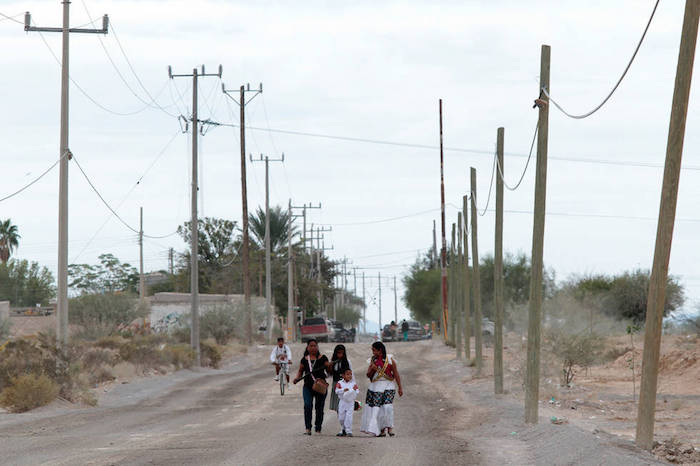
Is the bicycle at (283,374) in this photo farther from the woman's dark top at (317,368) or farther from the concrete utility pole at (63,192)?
the woman's dark top at (317,368)

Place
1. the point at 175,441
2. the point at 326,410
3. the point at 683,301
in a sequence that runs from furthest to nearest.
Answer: the point at 683,301 < the point at 326,410 < the point at 175,441

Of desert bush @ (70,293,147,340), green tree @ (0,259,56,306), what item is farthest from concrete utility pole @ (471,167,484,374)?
green tree @ (0,259,56,306)

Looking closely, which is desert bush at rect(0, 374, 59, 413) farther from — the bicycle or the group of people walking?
the group of people walking

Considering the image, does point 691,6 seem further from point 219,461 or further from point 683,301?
point 683,301

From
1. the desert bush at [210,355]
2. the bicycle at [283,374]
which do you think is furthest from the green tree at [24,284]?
the bicycle at [283,374]

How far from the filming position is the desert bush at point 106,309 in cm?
6066

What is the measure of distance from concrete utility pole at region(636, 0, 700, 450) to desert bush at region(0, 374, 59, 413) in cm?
1690

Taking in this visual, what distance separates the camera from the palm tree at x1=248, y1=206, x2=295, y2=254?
9512 centimetres

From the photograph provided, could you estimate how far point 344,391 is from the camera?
17.9 m

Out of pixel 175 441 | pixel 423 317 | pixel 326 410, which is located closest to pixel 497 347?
pixel 326 410

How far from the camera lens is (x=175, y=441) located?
17578mm

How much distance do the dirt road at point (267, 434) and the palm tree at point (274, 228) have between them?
2374 inches

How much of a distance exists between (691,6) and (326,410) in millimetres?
14150

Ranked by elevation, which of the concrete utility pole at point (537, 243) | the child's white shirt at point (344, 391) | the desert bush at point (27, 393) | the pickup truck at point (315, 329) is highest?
the concrete utility pole at point (537, 243)
